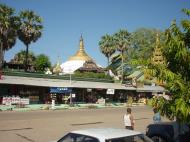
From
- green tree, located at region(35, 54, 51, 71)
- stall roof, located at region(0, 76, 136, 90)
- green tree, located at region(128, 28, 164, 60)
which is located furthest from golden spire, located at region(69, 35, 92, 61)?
stall roof, located at region(0, 76, 136, 90)

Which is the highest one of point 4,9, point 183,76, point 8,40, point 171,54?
point 4,9

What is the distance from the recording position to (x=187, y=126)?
37.2 feet

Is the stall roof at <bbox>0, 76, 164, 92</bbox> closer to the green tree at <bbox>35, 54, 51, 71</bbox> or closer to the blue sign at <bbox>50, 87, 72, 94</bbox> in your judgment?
the blue sign at <bbox>50, 87, 72, 94</bbox>

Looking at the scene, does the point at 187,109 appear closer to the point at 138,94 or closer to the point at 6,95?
the point at 6,95

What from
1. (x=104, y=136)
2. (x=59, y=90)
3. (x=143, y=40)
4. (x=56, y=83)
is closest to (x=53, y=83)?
(x=56, y=83)

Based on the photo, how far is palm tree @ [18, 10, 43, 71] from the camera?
52844 mm

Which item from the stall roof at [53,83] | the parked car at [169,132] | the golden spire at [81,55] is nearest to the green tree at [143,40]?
the golden spire at [81,55]

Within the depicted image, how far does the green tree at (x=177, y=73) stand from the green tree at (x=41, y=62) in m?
70.3

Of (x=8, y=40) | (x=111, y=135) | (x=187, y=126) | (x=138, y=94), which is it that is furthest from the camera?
(x=138, y=94)

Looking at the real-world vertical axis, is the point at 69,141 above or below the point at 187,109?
below

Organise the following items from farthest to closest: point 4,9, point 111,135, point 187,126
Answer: point 4,9 → point 187,126 → point 111,135

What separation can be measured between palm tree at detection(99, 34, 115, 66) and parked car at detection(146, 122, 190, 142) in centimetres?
6091

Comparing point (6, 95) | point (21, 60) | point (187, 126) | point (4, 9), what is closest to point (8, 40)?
point (4, 9)

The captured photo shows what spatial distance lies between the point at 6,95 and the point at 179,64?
36.0m
